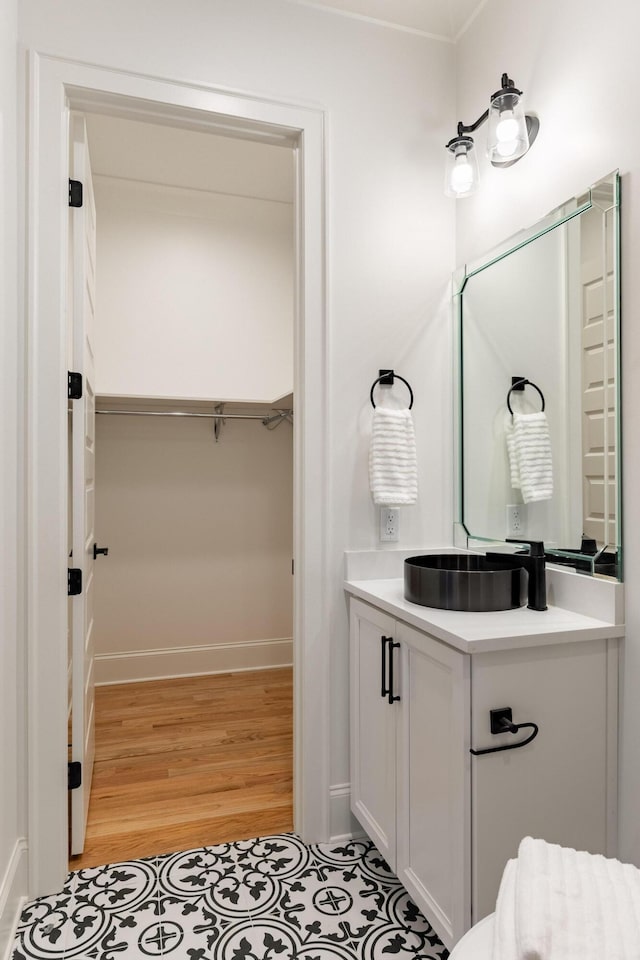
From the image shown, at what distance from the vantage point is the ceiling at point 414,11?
2037 mm

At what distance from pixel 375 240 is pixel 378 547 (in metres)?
1.07

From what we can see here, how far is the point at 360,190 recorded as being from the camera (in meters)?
2.09

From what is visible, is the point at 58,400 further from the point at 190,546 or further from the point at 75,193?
the point at 190,546

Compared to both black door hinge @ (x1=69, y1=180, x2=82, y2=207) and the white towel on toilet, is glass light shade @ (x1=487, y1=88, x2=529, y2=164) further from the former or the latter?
the white towel on toilet

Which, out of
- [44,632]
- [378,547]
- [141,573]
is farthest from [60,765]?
[141,573]

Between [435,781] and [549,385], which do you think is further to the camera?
[549,385]

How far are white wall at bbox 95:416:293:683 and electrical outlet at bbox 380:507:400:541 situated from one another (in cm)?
175

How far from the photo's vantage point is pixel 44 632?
1.78 meters

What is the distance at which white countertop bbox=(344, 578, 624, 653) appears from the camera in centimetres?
136

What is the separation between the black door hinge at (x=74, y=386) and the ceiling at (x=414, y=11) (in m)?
1.44

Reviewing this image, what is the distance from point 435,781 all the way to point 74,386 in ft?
5.00

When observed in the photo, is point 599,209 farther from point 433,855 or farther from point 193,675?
point 193,675

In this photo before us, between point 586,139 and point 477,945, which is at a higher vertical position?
→ point 586,139

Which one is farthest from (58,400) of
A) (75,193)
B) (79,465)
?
(75,193)
